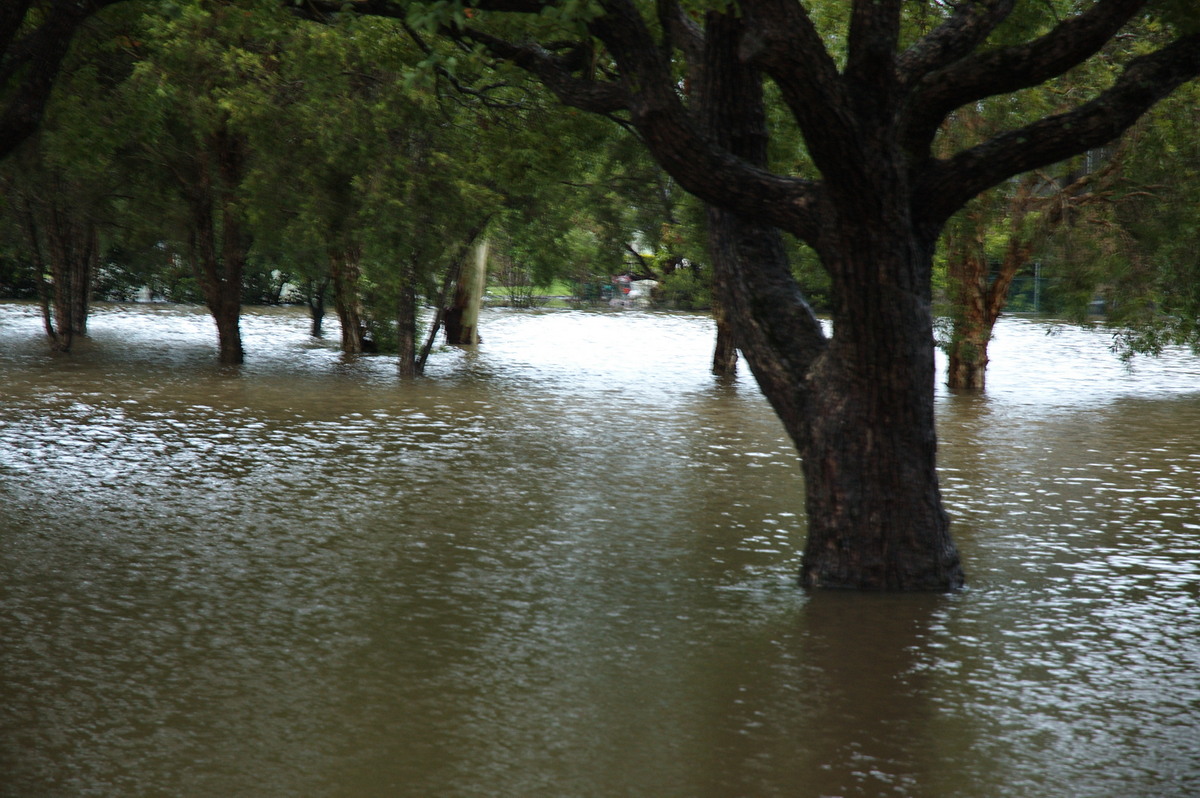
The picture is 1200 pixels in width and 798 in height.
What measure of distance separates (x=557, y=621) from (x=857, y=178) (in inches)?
125

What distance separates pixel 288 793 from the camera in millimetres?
4848

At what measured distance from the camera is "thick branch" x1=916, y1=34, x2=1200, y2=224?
7.16 meters

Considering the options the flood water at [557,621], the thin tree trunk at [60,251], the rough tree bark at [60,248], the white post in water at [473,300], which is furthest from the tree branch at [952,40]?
the white post in water at [473,300]

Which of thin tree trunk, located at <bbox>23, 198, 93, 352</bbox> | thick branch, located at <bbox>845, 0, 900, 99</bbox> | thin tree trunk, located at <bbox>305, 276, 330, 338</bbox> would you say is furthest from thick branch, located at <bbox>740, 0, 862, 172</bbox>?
thin tree trunk, located at <bbox>305, 276, 330, 338</bbox>

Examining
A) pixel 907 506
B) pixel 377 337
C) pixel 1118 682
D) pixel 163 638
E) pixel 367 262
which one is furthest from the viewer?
pixel 377 337

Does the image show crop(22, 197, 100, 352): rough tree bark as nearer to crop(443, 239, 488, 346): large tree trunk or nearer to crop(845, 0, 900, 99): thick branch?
crop(443, 239, 488, 346): large tree trunk

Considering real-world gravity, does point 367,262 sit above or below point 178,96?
below

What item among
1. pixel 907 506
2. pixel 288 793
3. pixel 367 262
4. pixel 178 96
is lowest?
pixel 288 793

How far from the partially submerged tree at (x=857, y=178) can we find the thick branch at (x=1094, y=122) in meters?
0.01

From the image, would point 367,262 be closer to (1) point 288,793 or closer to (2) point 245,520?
(2) point 245,520

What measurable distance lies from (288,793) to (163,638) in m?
2.35

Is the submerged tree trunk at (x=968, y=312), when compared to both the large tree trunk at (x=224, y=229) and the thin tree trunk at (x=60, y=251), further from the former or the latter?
the thin tree trunk at (x=60, y=251)

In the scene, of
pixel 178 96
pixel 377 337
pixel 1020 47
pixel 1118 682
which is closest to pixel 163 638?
pixel 1118 682

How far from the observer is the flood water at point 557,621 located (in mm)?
5246
